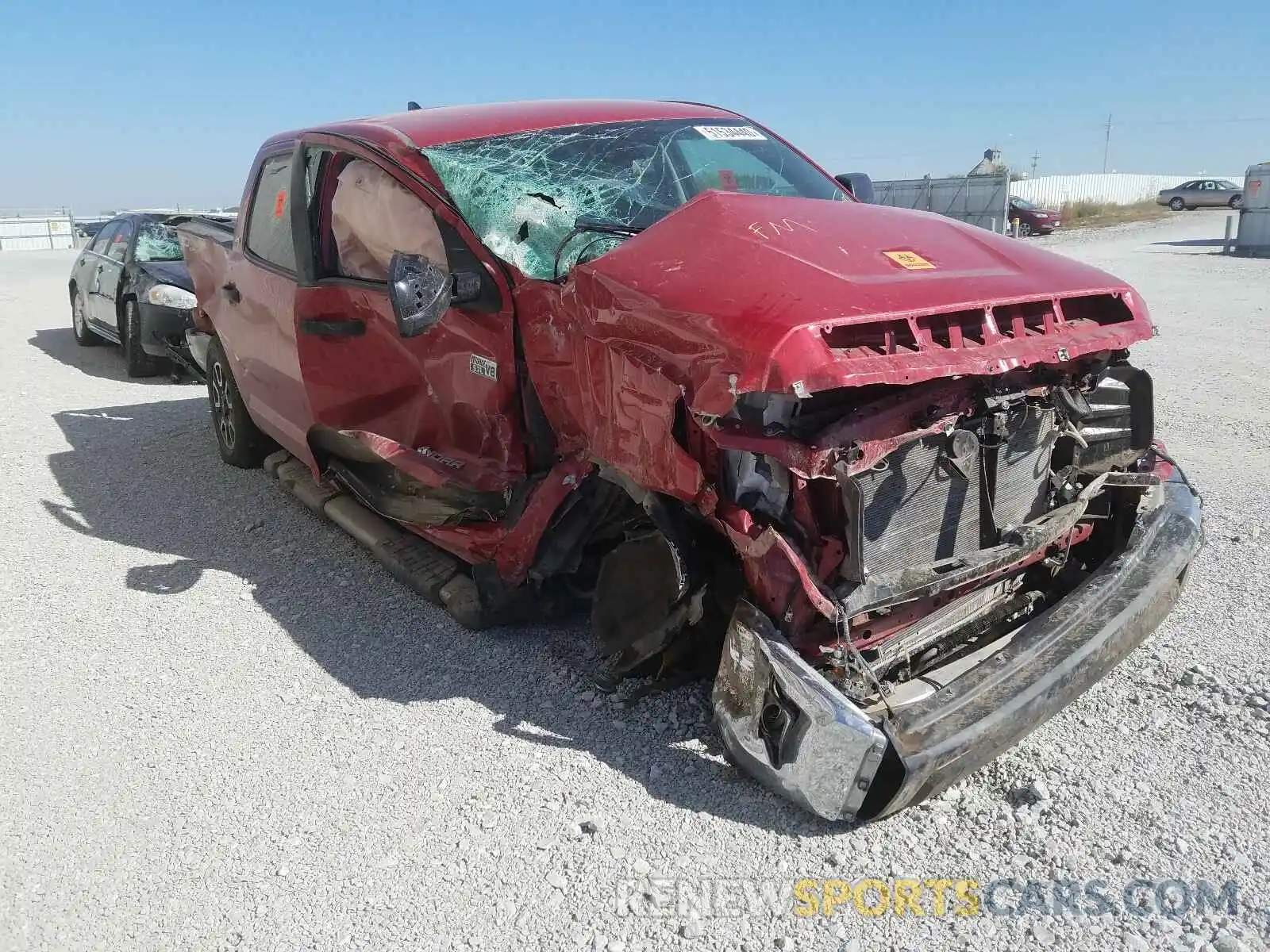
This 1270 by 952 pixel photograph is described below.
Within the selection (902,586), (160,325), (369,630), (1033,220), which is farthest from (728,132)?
(1033,220)

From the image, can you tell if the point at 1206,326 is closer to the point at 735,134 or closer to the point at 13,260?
the point at 735,134

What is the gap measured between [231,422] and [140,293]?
13.2 feet

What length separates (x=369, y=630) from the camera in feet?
12.7

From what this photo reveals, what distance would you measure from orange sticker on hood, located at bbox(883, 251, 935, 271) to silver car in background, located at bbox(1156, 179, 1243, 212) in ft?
143

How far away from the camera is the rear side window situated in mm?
4691

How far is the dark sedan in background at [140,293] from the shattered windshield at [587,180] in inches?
201

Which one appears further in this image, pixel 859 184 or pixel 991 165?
pixel 991 165

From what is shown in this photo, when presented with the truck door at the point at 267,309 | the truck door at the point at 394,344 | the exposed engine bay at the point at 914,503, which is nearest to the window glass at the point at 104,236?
the truck door at the point at 267,309

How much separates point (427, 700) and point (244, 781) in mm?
639

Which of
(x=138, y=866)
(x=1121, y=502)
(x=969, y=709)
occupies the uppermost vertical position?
(x=1121, y=502)

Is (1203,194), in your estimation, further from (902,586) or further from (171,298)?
(902,586)

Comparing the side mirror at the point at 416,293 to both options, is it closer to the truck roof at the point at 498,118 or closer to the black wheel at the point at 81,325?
the truck roof at the point at 498,118

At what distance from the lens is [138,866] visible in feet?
8.46

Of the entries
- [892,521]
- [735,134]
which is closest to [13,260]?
[735,134]
